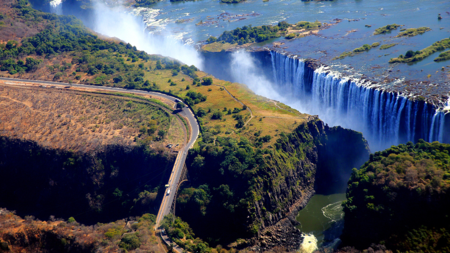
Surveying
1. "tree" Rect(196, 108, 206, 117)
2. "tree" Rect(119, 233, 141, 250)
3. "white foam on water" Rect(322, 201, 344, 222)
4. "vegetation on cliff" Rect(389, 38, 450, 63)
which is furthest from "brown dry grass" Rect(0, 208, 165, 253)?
"vegetation on cliff" Rect(389, 38, 450, 63)

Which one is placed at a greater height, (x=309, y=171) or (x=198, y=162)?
(x=198, y=162)

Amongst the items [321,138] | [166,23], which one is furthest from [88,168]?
[166,23]

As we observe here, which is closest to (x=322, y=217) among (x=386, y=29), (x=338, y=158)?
(x=338, y=158)

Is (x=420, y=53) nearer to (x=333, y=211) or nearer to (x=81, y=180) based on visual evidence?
(x=333, y=211)

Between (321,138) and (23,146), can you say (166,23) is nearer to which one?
(23,146)

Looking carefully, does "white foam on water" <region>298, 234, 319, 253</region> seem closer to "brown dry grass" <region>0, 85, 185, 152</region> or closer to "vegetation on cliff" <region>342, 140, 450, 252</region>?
"vegetation on cliff" <region>342, 140, 450, 252</region>

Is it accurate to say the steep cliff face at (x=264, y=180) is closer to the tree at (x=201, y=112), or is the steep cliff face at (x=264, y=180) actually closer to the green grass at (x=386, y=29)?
the tree at (x=201, y=112)

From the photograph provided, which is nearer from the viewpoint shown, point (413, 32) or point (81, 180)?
point (81, 180)

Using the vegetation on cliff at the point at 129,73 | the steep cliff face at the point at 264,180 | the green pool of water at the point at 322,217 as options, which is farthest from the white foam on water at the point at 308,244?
the vegetation on cliff at the point at 129,73
